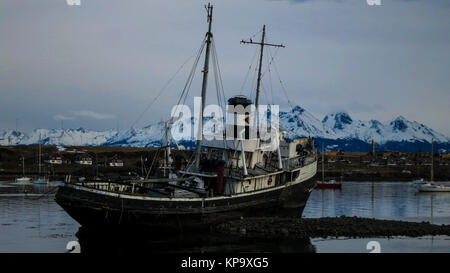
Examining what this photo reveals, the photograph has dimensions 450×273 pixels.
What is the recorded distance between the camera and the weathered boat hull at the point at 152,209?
35.7 metres

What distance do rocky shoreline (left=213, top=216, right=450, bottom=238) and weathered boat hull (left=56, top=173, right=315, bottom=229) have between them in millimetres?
1134

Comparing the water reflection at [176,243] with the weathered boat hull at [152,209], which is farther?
the weathered boat hull at [152,209]

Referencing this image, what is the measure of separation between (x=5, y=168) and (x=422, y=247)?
421 feet

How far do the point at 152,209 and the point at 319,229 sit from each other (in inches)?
498

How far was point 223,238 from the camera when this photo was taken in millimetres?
38938

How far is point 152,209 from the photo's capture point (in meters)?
37.0

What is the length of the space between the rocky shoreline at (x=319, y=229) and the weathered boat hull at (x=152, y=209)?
113cm

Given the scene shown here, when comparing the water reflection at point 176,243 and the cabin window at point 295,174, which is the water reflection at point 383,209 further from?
the water reflection at point 176,243

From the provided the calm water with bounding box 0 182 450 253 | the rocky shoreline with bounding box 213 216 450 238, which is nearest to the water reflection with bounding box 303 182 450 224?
the calm water with bounding box 0 182 450 253

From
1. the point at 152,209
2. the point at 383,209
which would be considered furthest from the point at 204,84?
the point at 383,209

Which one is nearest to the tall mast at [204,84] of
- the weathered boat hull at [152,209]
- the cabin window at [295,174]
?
the weathered boat hull at [152,209]

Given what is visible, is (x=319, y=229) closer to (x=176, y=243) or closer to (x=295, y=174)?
(x=295, y=174)
